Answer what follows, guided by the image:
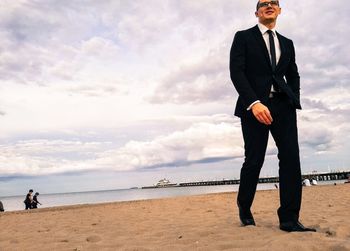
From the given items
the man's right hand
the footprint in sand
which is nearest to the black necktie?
the man's right hand

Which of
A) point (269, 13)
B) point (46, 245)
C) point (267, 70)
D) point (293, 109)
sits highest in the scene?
point (269, 13)

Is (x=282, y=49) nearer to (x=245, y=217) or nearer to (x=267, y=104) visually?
(x=267, y=104)

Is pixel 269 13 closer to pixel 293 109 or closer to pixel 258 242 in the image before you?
pixel 293 109

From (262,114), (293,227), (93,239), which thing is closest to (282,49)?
(262,114)

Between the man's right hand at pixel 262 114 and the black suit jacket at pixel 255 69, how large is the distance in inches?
7.3

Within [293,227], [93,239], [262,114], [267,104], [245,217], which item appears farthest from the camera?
→ [93,239]

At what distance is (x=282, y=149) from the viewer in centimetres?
407

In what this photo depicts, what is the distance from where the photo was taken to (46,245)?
428cm

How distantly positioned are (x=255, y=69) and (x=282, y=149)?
36.7 inches

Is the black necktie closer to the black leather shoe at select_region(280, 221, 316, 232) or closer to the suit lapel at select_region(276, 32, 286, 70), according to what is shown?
the suit lapel at select_region(276, 32, 286, 70)

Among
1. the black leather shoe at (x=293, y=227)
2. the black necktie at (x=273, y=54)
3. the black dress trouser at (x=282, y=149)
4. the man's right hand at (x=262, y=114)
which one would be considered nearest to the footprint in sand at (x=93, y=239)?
Answer: the black dress trouser at (x=282, y=149)

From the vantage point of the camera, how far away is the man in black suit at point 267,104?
13.2ft

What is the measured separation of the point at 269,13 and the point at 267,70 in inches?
25.9

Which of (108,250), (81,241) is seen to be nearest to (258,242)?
(108,250)
